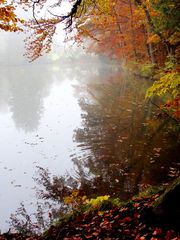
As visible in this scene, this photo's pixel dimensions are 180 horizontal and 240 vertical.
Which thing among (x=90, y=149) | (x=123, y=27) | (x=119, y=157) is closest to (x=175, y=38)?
(x=90, y=149)

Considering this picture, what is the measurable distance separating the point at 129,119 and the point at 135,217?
11.3 meters

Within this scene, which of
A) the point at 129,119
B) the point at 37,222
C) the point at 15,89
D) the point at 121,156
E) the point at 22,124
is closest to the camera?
the point at 37,222

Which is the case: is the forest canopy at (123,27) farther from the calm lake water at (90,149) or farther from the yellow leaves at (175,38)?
the calm lake water at (90,149)

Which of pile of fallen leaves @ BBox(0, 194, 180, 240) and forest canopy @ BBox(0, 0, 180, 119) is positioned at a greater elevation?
forest canopy @ BBox(0, 0, 180, 119)

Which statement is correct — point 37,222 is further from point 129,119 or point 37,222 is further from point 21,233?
point 129,119

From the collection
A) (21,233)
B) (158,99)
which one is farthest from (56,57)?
(21,233)

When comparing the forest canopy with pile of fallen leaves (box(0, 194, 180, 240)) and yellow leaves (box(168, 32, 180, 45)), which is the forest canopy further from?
pile of fallen leaves (box(0, 194, 180, 240))

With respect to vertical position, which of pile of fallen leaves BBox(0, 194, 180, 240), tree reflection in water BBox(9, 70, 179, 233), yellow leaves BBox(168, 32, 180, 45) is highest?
yellow leaves BBox(168, 32, 180, 45)

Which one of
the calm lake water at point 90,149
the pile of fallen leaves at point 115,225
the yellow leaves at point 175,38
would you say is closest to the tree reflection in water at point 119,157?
the calm lake water at point 90,149

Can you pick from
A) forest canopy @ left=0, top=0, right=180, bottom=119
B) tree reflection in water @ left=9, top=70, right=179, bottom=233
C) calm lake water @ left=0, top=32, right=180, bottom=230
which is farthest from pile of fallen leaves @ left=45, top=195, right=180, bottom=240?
forest canopy @ left=0, top=0, right=180, bottom=119

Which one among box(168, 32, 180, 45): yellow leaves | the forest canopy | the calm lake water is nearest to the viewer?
the forest canopy

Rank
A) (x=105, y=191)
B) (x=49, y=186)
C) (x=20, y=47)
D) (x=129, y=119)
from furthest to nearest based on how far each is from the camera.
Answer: (x=20, y=47) → (x=129, y=119) → (x=49, y=186) → (x=105, y=191)

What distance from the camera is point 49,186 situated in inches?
396

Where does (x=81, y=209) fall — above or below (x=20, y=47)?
below
